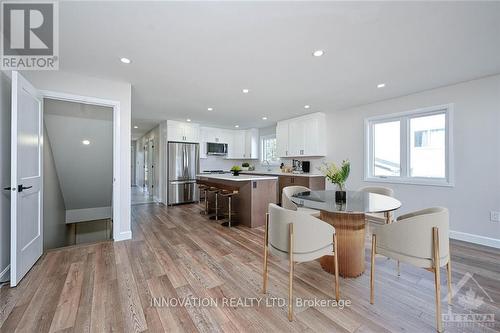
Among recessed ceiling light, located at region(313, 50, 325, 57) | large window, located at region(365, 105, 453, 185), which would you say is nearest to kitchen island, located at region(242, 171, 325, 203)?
large window, located at region(365, 105, 453, 185)

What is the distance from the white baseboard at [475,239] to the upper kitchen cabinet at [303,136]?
8.75 ft

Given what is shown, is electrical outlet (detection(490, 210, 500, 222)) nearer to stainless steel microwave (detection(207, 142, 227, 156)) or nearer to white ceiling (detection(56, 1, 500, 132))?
white ceiling (detection(56, 1, 500, 132))

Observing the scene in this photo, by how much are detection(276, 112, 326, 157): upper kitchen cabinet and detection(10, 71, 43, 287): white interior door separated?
4.76 m

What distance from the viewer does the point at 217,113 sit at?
16.5 feet

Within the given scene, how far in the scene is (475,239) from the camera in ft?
9.89

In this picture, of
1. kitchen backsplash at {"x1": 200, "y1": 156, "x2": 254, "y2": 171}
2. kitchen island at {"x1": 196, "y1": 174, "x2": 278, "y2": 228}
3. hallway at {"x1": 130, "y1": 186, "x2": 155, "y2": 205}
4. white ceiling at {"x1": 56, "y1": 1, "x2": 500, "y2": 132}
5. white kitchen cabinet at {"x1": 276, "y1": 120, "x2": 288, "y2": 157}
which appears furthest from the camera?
kitchen backsplash at {"x1": 200, "y1": 156, "x2": 254, "y2": 171}

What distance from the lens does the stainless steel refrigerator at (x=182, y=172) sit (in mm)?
5676

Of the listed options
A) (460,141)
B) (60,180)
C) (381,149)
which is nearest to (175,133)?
(60,180)

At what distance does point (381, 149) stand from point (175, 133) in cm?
509

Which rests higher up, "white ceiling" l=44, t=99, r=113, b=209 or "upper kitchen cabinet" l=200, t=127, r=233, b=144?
"upper kitchen cabinet" l=200, t=127, r=233, b=144

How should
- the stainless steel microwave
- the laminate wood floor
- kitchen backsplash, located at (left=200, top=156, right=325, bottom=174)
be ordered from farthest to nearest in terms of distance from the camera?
1. kitchen backsplash, located at (left=200, top=156, right=325, bottom=174)
2. the stainless steel microwave
3. the laminate wood floor

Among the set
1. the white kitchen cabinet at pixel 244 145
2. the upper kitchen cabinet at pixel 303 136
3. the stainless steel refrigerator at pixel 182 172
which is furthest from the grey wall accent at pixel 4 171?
the white kitchen cabinet at pixel 244 145

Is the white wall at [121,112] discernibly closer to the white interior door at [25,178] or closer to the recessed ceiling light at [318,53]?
the white interior door at [25,178]

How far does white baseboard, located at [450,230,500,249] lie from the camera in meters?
2.87
